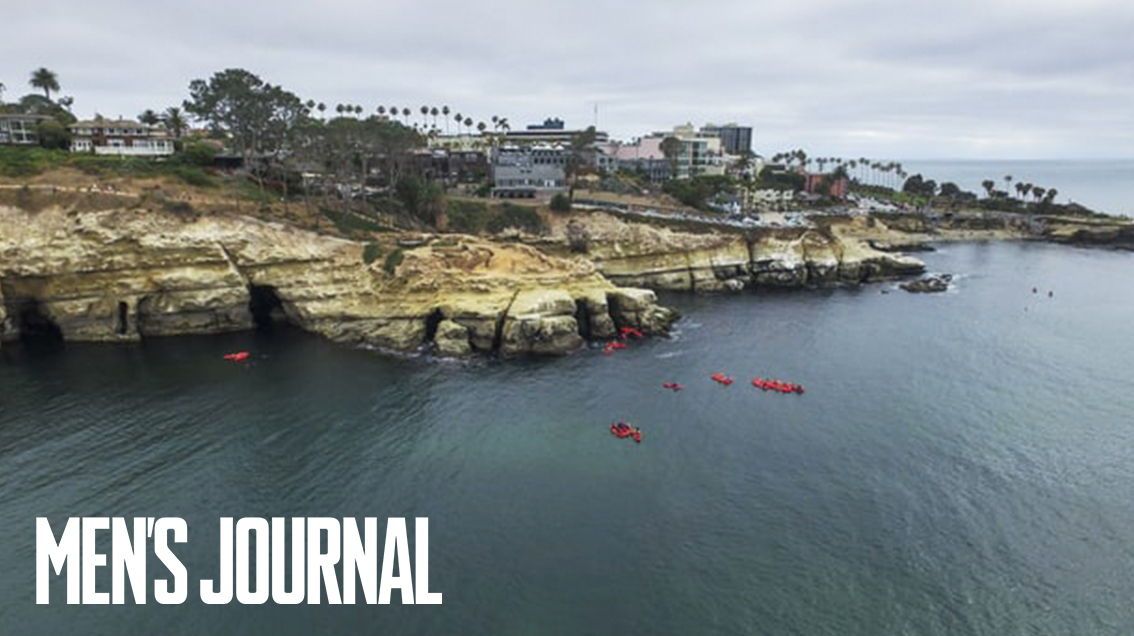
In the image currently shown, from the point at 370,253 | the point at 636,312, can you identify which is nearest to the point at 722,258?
the point at 636,312

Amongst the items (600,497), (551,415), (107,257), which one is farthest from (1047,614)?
(107,257)

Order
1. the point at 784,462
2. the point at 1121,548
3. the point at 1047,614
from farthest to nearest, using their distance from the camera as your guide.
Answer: the point at 784,462 < the point at 1121,548 < the point at 1047,614

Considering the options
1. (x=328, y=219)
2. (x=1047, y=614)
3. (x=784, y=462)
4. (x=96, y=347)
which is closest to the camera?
(x=1047, y=614)

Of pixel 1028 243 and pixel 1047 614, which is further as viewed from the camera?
pixel 1028 243

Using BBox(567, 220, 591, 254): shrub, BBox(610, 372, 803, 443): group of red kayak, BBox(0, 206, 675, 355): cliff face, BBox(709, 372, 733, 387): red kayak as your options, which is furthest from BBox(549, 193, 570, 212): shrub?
BBox(709, 372, 733, 387): red kayak

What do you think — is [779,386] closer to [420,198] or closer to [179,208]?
[420,198]

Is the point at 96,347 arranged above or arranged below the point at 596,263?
below

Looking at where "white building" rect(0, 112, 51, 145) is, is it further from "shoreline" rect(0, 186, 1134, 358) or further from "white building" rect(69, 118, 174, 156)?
"shoreline" rect(0, 186, 1134, 358)

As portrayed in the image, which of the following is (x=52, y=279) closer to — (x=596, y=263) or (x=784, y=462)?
(x=596, y=263)
